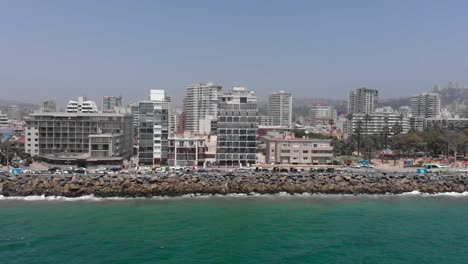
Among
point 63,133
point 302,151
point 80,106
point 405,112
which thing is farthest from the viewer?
point 405,112

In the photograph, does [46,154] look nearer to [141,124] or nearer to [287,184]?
[141,124]

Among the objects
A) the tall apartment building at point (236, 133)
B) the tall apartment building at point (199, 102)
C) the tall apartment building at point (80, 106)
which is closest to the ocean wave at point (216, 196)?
the tall apartment building at point (236, 133)

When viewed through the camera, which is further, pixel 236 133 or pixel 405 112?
pixel 405 112

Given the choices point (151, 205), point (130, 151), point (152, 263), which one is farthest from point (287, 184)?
point (130, 151)

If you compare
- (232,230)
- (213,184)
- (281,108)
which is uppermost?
(281,108)

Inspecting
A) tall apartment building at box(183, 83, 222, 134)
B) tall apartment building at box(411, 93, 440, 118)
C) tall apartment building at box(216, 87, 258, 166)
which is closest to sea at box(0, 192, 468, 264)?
tall apartment building at box(216, 87, 258, 166)

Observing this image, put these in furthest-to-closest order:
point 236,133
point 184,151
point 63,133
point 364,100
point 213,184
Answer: point 364,100
point 63,133
point 184,151
point 236,133
point 213,184

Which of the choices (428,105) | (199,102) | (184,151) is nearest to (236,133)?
(184,151)

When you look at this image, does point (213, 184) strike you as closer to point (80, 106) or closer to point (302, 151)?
point (302, 151)
